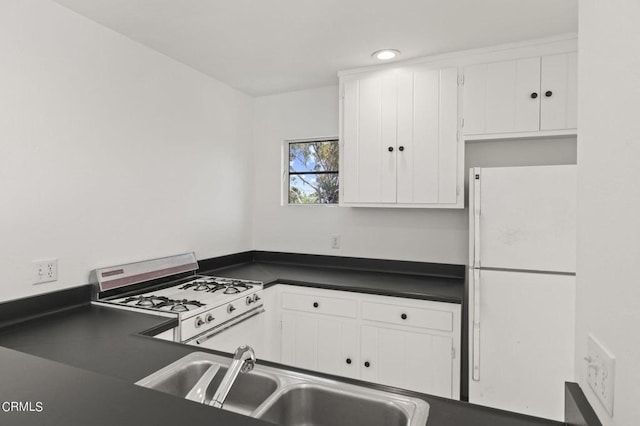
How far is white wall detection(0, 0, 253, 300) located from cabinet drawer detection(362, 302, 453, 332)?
1.40 meters

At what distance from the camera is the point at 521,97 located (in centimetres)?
233

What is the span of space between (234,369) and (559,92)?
2426mm

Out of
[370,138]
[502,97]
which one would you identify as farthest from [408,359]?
[502,97]

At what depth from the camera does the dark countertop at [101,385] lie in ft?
2.11

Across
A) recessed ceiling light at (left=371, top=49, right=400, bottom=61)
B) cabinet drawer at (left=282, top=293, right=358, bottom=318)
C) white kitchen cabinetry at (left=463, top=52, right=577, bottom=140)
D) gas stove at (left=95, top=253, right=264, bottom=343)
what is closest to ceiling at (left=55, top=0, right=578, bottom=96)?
recessed ceiling light at (left=371, top=49, right=400, bottom=61)

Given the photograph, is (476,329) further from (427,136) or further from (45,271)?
(45,271)

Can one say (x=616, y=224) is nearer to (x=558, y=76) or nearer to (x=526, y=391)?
(x=526, y=391)

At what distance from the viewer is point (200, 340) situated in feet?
6.46

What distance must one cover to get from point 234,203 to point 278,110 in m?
0.96

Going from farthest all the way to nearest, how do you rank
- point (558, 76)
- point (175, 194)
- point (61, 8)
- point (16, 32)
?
1. point (175, 194)
2. point (558, 76)
3. point (61, 8)
4. point (16, 32)

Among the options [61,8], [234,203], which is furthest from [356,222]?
[61,8]

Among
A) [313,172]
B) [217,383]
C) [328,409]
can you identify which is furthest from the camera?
[313,172]

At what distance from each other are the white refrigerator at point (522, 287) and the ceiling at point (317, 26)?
83cm

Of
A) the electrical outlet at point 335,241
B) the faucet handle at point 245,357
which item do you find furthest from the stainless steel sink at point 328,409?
the electrical outlet at point 335,241
